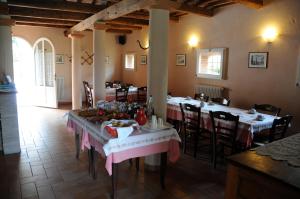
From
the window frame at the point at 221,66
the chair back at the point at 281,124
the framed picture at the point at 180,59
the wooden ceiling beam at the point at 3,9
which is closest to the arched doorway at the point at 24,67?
the wooden ceiling beam at the point at 3,9

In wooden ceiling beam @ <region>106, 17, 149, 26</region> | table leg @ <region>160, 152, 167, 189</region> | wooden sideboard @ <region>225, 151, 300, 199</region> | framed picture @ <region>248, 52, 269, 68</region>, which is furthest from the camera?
wooden ceiling beam @ <region>106, 17, 149, 26</region>

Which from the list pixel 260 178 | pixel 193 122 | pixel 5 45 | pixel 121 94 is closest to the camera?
pixel 260 178

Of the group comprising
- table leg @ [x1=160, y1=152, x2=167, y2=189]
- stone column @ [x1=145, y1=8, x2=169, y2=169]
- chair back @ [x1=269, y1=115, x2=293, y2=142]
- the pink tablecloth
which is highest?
stone column @ [x1=145, y1=8, x2=169, y2=169]

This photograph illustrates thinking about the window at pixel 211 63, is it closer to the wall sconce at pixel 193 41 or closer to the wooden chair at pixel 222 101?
the wall sconce at pixel 193 41

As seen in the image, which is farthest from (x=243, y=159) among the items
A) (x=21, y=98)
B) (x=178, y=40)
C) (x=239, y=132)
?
(x=21, y=98)

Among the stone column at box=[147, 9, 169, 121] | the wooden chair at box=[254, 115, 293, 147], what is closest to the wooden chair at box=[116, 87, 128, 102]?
the stone column at box=[147, 9, 169, 121]

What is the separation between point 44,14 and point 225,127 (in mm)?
5288

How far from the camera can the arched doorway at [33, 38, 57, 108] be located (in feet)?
26.2

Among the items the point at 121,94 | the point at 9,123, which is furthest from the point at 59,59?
the point at 9,123

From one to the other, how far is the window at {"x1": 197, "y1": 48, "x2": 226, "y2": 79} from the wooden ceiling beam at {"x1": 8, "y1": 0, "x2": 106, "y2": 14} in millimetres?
2738

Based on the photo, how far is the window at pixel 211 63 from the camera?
582cm

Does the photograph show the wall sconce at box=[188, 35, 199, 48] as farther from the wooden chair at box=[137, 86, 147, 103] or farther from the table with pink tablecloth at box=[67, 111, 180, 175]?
the table with pink tablecloth at box=[67, 111, 180, 175]

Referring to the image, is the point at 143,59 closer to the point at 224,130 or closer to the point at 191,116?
the point at 191,116

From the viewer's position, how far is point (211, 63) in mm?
6141
